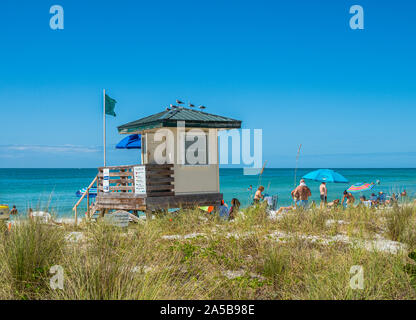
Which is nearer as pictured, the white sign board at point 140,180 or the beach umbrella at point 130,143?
the white sign board at point 140,180

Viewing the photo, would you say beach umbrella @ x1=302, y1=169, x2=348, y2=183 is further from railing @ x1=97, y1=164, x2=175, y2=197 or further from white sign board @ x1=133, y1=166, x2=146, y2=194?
white sign board @ x1=133, y1=166, x2=146, y2=194

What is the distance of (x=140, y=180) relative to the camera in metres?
12.5

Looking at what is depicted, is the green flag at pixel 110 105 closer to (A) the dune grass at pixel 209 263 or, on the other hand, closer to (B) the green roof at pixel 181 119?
(B) the green roof at pixel 181 119

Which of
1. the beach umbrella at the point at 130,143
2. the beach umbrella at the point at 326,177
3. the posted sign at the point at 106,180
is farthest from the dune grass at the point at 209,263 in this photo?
the beach umbrella at the point at 130,143

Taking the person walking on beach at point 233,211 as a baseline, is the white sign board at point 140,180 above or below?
above

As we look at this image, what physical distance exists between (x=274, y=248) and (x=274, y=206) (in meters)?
11.2

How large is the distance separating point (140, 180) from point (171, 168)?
1.12 meters

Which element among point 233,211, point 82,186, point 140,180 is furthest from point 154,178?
point 82,186

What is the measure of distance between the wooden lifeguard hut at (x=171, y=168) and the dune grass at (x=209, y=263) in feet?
15.2

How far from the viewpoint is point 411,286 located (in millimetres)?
4918

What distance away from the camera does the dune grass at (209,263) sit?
14.4 feet

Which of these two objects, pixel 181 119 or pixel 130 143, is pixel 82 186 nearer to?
pixel 130 143

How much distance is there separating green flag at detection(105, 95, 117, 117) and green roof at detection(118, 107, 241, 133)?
1589 mm
